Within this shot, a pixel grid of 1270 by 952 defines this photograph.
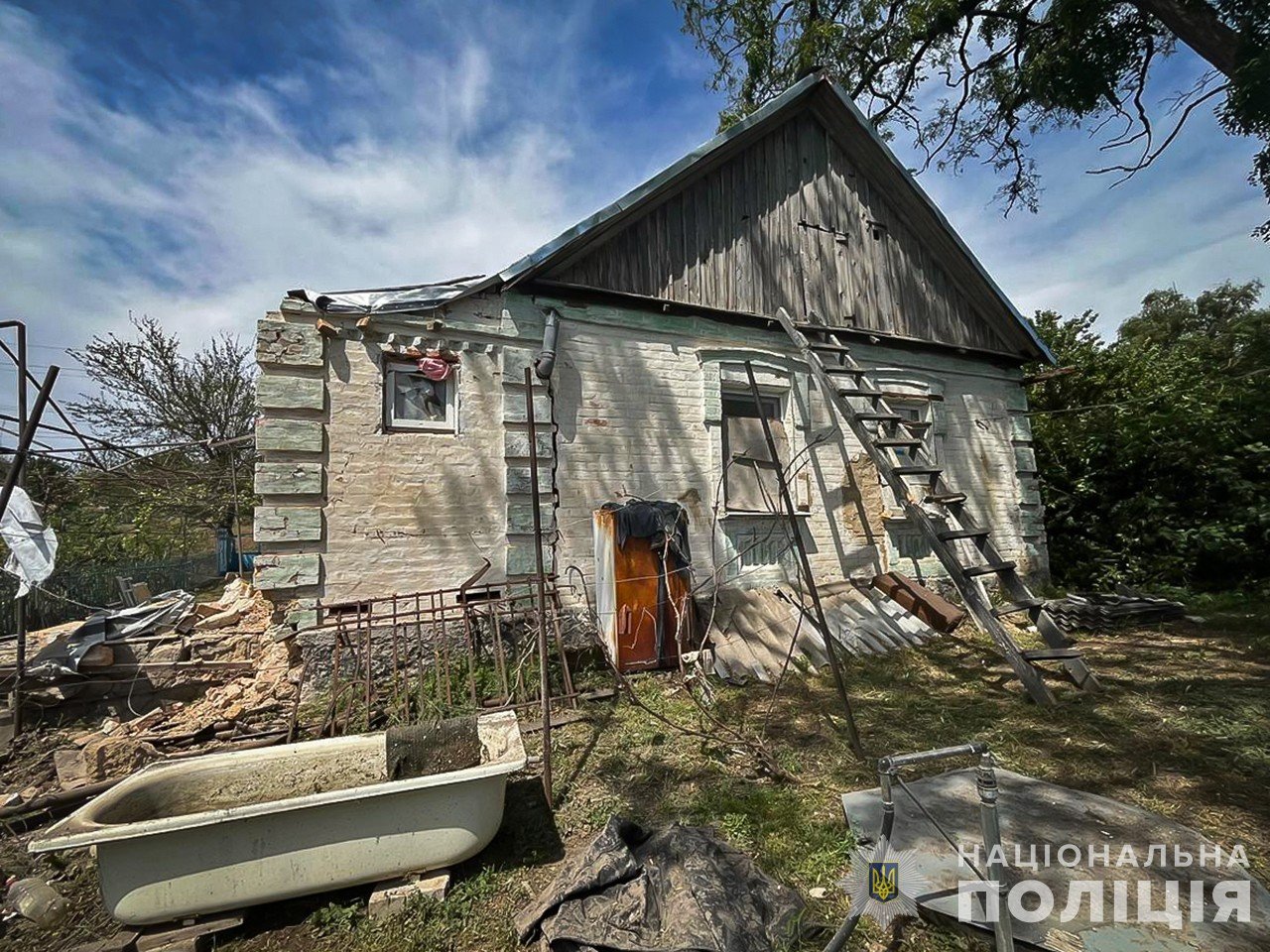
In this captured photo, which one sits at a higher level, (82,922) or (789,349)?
(789,349)

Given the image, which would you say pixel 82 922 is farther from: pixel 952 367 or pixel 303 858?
pixel 952 367

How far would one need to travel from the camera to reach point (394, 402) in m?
4.88

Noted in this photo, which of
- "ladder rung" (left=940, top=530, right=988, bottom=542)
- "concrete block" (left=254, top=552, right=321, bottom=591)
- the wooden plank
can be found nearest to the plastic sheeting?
"concrete block" (left=254, top=552, right=321, bottom=591)

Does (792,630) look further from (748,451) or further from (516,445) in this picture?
(516,445)

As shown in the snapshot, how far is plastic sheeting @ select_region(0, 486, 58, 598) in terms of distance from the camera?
14.0 ft

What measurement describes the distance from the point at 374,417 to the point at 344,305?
1.06 meters

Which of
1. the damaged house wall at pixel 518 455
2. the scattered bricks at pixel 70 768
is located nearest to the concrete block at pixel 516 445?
the damaged house wall at pixel 518 455

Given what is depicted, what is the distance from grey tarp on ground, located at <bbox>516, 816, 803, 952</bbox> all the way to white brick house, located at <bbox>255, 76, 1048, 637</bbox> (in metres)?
3.13

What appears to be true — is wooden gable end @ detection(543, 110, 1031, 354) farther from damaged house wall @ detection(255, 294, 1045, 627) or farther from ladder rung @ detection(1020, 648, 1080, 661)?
ladder rung @ detection(1020, 648, 1080, 661)

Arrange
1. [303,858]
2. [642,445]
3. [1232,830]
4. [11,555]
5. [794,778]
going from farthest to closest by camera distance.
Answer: [642,445] < [11,555] < [794,778] < [1232,830] < [303,858]

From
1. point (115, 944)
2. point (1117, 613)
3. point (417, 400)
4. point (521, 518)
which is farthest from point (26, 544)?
point (1117, 613)

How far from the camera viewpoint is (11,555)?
165 inches

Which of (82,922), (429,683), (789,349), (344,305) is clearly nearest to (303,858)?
(82,922)

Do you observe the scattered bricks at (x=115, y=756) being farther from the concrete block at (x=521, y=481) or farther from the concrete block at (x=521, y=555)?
the concrete block at (x=521, y=481)
